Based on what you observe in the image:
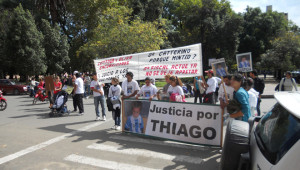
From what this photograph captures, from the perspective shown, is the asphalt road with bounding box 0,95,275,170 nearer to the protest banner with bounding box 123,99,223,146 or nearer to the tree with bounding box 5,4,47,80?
the protest banner with bounding box 123,99,223,146

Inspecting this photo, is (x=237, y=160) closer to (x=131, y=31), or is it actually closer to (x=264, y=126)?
(x=264, y=126)

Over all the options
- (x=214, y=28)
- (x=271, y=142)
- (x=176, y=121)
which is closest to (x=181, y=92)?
(x=176, y=121)

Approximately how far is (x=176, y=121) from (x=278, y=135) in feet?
11.5

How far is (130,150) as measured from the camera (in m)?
5.36

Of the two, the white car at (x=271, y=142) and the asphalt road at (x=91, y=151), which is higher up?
the white car at (x=271, y=142)

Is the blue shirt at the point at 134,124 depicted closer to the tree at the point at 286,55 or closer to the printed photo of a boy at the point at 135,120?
the printed photo of a boy at the point at 135,120

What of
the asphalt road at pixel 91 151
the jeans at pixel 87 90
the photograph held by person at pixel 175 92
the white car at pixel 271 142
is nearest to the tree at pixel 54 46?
the jeans at pixel 87 90

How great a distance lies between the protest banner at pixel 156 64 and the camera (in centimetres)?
655

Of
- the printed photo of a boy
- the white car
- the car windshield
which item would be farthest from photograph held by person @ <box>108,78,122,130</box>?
the car windshield

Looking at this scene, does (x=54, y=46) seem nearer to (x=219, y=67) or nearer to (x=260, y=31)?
(x=219, y=67)

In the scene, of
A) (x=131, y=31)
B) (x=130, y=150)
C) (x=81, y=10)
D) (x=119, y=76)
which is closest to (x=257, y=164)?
(x=130, y=150)

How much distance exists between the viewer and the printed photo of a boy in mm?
6292

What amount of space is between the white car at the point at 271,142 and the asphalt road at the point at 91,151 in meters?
1.72

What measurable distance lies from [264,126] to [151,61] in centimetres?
478
